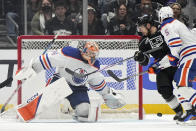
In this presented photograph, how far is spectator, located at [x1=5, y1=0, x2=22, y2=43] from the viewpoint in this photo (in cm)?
680

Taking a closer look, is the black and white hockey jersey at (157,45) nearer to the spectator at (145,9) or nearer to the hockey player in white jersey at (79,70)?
the hockey player in white jersey at (79,70)

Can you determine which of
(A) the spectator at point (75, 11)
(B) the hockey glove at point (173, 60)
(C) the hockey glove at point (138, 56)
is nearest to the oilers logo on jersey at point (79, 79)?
(C) the hockey glove at point (138, 56)

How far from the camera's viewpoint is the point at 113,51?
20.6ft

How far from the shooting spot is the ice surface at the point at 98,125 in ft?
16.5

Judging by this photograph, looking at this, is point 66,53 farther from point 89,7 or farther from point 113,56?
point 89,7

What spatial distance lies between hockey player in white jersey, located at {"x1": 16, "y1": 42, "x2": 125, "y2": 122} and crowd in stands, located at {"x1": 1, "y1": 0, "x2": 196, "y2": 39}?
3.34 ft

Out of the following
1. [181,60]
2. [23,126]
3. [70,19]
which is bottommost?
[23,126]

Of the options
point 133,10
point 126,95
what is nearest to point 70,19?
point 133,10

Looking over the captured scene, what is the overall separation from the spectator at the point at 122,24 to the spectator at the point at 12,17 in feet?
3.19

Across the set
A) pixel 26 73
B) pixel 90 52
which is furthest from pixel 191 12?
pixel 26 73

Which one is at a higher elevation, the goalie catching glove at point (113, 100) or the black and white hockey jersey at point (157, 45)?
the black and white hockey jersey at point (157, 45)

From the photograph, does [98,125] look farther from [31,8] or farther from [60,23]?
[31,8]

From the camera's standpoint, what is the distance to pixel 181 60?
5461mm

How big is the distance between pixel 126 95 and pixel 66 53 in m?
0.88
